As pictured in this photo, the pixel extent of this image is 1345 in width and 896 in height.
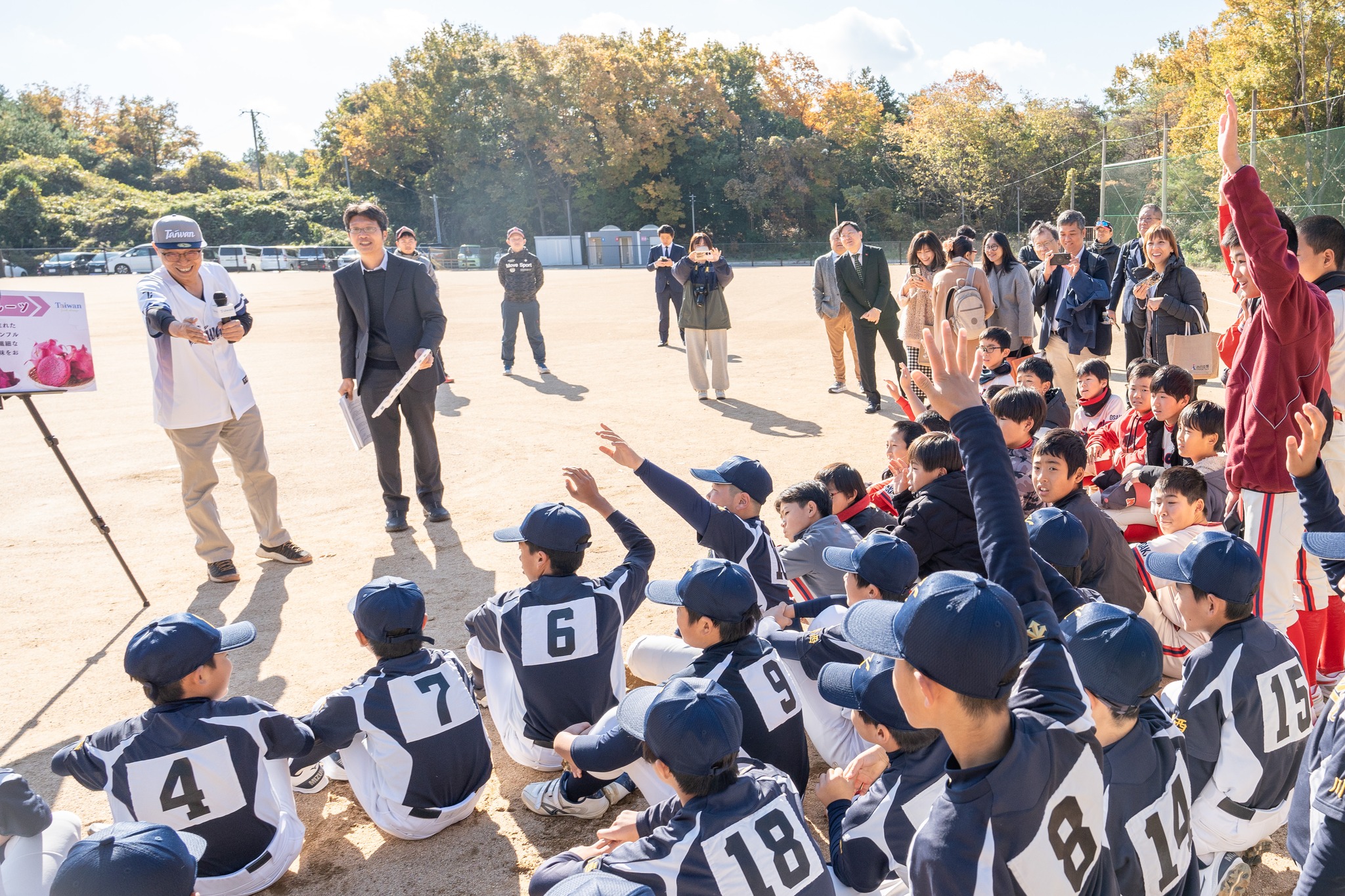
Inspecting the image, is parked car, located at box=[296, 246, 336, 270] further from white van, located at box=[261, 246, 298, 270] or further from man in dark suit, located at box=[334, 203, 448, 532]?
man in dark suit, located at box=[334, 203, 448, 532]

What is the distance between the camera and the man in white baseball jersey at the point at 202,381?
18.5 ft

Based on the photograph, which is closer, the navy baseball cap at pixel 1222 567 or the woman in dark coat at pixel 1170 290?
the navy baseball cap at pixel 1222 567

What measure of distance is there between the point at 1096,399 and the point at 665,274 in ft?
30.3

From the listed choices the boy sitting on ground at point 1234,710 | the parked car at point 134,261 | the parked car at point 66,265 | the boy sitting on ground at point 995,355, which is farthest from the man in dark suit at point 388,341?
the parked car at point 66,265

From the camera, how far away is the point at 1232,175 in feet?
11.1

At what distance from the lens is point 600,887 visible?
169cm

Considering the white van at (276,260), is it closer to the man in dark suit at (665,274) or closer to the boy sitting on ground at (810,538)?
the man in dark suit at (665,274)

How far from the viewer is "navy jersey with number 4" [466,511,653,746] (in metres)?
3.41

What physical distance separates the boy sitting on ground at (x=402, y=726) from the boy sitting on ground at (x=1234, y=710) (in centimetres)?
233

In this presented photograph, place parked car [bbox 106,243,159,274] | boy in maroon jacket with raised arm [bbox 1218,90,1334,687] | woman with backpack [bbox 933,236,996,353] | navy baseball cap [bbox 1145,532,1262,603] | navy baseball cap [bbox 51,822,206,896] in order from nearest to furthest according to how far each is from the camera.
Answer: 1. navy baseball cap [bbox 51,822,206,896]
2. navy baseball cap [bbox 1145,532,1262,603]
3. boy in maroon jacket with raised arm [bbox 1218,90,1334,687]
4. woman with backpack [bbox 933,236,996,353]
5. parked car [bbox 106,243,159,274]

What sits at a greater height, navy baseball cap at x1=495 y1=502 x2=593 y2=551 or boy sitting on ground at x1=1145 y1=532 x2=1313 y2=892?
navy baseball cap at x1=495 y1=502 x2=593 y2=551

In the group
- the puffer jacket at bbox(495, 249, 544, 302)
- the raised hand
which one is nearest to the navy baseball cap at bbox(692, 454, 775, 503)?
the raised hand

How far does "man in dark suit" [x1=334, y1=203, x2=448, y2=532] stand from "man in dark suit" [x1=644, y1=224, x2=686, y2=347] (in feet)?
25.1

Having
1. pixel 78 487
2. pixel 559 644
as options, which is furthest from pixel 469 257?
pixel 559 644
